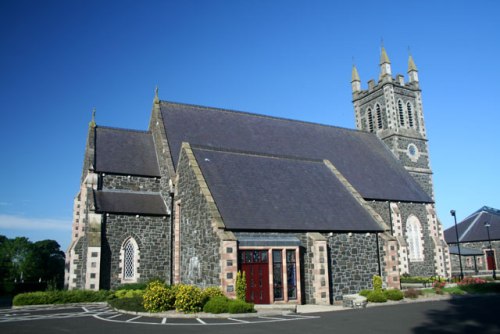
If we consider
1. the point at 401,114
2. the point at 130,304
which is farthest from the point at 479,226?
the point at 130,304

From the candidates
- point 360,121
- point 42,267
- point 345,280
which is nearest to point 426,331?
point 345,280

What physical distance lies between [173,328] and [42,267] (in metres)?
57.9

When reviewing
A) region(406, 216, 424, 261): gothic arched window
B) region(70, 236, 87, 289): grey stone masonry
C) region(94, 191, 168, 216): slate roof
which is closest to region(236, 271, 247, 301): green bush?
region(94, 191, 168, 216): slate roof

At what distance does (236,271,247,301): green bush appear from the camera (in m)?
17.9

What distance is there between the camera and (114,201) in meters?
26.0

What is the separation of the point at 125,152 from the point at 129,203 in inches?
194

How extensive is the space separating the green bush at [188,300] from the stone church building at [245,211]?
A: 5.79ft

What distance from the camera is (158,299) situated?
1677 centimetres

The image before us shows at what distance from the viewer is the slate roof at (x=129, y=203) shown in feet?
82.9

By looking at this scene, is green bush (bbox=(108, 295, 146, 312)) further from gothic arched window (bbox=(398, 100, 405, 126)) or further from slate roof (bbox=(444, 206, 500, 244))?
slate roof (bbox=(444, 206, 500, 244))

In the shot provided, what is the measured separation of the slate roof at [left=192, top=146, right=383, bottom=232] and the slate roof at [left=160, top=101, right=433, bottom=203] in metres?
5.23

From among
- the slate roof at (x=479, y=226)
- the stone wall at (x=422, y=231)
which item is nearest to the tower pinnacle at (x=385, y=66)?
the stone wall at (x=422, y=231)

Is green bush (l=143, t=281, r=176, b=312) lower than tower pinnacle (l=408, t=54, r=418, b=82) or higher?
lower

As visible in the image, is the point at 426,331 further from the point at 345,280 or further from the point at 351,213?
the point at 351,213
